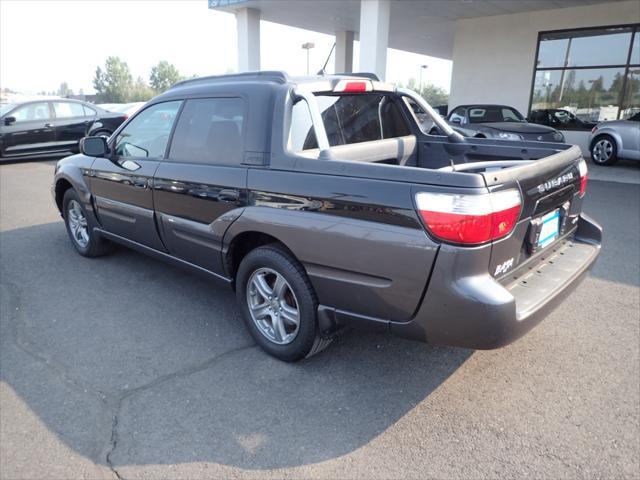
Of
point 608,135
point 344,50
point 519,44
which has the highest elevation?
point 344,50

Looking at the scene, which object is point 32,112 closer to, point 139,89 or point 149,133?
point 149,133

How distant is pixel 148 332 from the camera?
3590 millimetres

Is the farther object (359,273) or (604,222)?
(604,222)

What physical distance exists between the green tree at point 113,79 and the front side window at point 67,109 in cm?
9695

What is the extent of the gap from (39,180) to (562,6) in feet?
47.7

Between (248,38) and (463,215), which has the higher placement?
(248,38)

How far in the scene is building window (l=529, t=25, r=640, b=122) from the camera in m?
13.8

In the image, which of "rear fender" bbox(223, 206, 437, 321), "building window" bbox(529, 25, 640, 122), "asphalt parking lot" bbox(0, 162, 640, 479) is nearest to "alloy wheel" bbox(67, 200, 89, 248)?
"asphalt parking lot" bbox(0, 162, 640, 479)

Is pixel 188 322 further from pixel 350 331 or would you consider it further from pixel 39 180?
pixel 39 180

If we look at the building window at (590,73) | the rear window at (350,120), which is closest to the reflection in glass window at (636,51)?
the building window at (590,73)

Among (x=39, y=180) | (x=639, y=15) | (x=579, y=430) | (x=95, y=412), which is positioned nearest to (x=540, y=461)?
(x=579, y=430)

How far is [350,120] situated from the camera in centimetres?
351

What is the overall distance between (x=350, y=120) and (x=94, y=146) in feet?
7.84

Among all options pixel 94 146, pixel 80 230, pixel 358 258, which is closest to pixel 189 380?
pixel 358 258
